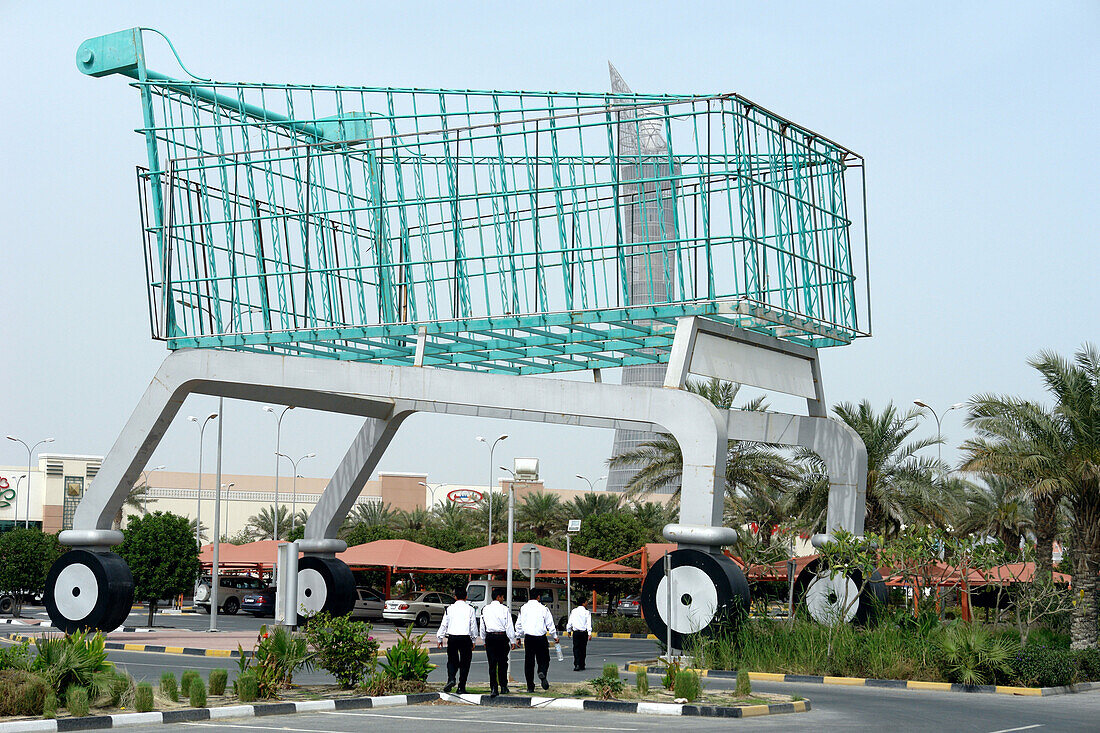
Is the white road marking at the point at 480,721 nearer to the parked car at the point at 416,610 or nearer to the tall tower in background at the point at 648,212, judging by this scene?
the tall tower in background at the point at 648,212

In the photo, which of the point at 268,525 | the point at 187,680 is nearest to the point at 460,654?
the point at 187,680

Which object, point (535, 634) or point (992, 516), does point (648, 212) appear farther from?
point (992, 516)

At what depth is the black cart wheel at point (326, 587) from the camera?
2941 cm

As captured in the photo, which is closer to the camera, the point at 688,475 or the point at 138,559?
the point at 688,475

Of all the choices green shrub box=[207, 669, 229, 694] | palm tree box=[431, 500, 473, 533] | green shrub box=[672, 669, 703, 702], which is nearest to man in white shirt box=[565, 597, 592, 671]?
green shrub box=[672, 669, 703, 702]

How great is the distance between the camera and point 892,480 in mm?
43188

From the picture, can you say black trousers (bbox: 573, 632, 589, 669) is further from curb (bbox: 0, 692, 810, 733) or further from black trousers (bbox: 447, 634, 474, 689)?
curb (bbox: 0, 692, 810, 733)

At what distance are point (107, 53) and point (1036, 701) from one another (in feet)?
66.6

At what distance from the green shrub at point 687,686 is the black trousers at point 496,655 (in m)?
2.40

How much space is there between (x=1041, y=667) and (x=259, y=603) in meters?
38.6

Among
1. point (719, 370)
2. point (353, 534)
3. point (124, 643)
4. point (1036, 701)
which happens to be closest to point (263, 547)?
point (353, 534)

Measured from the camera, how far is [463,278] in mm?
24422

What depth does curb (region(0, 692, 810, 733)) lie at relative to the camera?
45.9 ft

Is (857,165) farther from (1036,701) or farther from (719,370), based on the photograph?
(1036,701)
